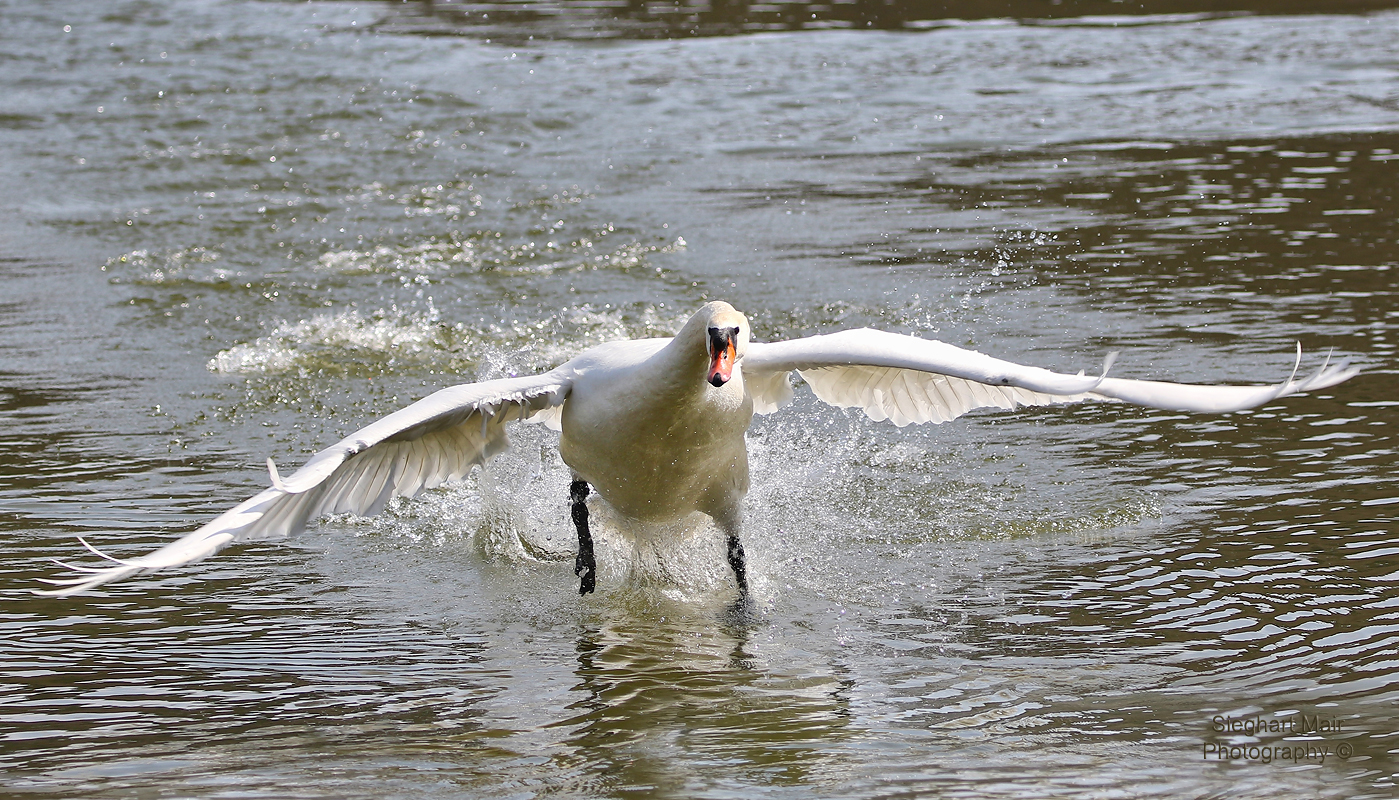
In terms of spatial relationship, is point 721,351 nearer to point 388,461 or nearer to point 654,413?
point 654,413

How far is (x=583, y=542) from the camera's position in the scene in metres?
7.05

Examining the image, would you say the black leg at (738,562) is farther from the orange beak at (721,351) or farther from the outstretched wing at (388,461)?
the orange beak at (721,351)

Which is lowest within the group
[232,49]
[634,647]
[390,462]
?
[634,647]

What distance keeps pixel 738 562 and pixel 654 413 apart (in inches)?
39.1

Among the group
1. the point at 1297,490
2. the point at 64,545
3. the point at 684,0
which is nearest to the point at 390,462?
the point at 64,545

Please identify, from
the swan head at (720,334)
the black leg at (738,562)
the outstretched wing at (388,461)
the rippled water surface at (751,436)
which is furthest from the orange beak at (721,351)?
the black leg at (738,562)

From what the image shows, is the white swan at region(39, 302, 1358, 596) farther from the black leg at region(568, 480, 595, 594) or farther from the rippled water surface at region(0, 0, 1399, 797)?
the rippled water surface at region(0, 0, 1399, 797)

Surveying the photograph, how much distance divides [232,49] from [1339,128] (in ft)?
43.6

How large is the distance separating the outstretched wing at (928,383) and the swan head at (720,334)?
81 centimetres

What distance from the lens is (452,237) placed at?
42.9ft

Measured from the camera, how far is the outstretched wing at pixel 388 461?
548cm

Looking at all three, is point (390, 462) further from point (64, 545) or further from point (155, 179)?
point (155, 179)

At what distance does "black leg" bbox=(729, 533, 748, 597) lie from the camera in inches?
273

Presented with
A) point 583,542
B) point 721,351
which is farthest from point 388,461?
point 721,351
